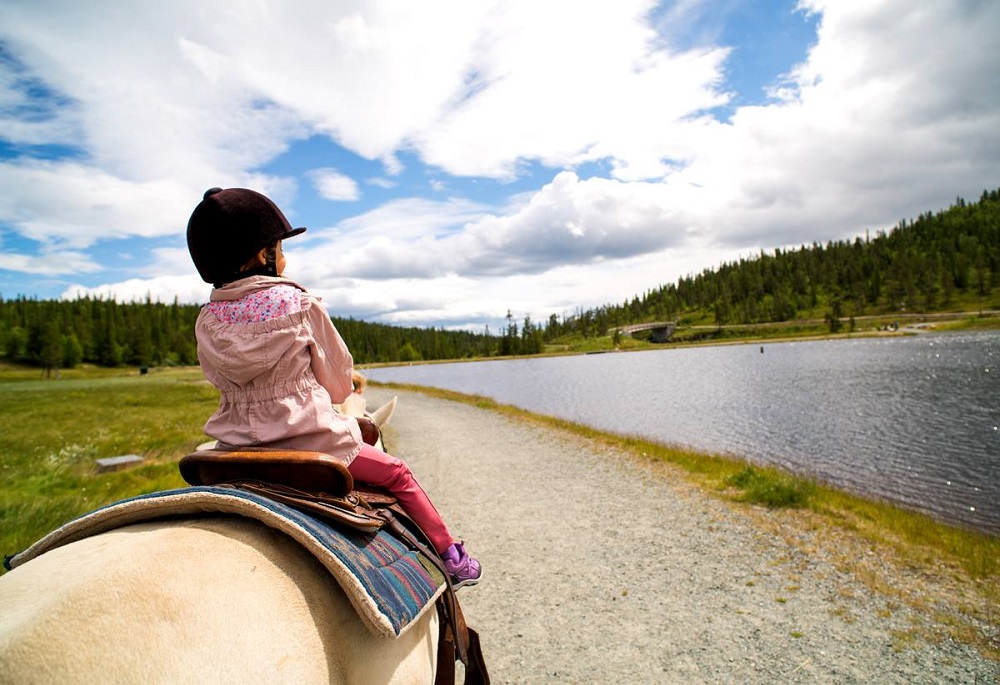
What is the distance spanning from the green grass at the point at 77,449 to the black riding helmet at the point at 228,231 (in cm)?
641

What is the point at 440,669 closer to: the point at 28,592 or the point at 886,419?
the point at 28,592

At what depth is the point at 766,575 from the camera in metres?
6.73

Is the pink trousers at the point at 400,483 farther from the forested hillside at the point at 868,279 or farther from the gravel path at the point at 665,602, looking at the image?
the forested hillside at the point at 868,279

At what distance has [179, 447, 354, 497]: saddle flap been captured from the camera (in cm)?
217

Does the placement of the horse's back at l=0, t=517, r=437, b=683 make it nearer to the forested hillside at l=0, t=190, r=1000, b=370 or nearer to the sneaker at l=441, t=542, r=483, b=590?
the sneaker at l=441, t=542, r=483, b=590

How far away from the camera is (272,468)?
2195 mm

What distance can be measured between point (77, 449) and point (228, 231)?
17075 millimetres

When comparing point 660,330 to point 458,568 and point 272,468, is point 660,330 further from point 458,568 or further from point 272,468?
point 272,468

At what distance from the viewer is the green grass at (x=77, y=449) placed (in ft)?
26.5

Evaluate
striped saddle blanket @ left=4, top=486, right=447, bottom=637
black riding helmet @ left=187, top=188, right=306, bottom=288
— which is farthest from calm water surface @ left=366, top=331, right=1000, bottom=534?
black riding helmet @ left=187, top=188, right=306, bottom=288

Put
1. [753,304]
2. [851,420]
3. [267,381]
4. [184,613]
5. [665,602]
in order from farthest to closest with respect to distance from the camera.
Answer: [753,304], [851,420], [665,602], [267,381], [184,613]

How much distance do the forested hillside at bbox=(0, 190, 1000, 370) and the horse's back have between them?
112 metres

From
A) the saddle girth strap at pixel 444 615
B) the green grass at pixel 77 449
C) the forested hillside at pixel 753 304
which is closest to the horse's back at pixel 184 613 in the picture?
the saddle girth strap at pixel 444 615

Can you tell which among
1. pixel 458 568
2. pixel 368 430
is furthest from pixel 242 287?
pixel 458 568
